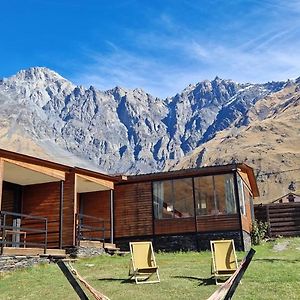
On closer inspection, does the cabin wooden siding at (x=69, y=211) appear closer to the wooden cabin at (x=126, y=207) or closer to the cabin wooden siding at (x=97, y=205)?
the wooden cabin at (x=126, y=207)

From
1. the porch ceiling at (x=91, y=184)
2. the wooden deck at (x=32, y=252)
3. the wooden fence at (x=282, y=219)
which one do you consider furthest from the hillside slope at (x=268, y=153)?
the wooden deck at (x=32, y=252)

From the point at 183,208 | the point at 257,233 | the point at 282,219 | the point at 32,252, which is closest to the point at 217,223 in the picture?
the point at 183,208

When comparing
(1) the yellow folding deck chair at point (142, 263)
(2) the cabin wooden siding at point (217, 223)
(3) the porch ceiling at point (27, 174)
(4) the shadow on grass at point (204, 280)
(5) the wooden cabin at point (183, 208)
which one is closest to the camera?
(4) the shadow on grass at point (204, 280)

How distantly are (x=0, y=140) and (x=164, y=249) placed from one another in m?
188

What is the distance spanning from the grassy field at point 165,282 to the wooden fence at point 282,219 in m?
12.2

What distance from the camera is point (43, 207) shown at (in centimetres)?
Result: 1856

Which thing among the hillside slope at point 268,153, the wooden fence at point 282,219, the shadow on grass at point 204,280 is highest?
the hillside slope at point 268,153

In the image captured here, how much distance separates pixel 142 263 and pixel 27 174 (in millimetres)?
7186

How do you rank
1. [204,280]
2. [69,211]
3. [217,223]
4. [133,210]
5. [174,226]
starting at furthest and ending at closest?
1. [133,210]
2. [174,226]
3. [217,223]
4. [69,211]
5. [204,280]

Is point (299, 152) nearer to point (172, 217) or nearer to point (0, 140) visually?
point (172, 217)

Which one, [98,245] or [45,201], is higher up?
[45,201]

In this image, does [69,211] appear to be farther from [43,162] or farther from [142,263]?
[142,263]

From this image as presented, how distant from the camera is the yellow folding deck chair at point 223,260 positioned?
1055 cm

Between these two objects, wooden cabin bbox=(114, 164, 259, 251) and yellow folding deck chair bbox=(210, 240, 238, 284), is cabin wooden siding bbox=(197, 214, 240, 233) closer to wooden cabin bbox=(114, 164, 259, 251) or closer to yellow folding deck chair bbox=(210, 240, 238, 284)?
wooden cabin bbox=(114, 164, 259, 251)
